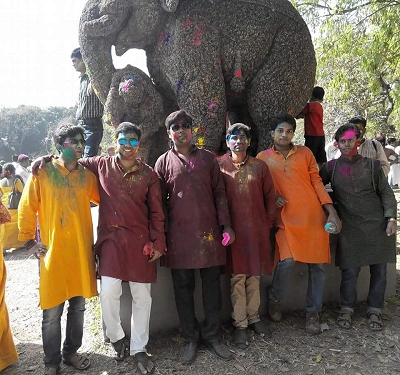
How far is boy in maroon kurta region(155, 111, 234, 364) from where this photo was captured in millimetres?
2393

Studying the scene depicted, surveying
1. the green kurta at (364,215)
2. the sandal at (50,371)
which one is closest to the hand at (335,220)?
the green kurta at (364,215)

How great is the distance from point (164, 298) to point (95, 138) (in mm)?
2192

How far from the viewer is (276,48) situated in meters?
3.15

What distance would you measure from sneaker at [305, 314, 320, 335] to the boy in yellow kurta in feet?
5.34

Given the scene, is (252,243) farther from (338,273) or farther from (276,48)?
(276,48)

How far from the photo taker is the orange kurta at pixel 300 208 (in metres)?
2.69

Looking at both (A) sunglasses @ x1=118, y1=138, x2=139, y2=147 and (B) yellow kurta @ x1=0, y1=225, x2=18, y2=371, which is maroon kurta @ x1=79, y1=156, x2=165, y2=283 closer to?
(A) sunglasses @ x1=118, y1=138, x2=139, y2=147

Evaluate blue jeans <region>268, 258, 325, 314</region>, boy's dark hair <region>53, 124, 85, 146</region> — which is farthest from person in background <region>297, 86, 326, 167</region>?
boy's dark hair <region>53, 124, 85, 146</region>

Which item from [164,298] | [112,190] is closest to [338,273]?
[164,298]

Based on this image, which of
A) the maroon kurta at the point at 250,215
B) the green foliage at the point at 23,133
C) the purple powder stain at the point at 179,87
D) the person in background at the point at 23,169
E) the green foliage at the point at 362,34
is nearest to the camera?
the maroon kurta at the point at 250,215

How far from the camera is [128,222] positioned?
2334 mm

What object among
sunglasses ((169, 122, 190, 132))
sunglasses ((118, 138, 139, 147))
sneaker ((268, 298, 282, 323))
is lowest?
sneaker ((268, 298, 282, 323))

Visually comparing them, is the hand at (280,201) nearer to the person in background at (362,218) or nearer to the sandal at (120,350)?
the person in background at (362,218)

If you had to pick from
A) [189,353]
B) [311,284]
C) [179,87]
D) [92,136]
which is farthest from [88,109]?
[311,284]
